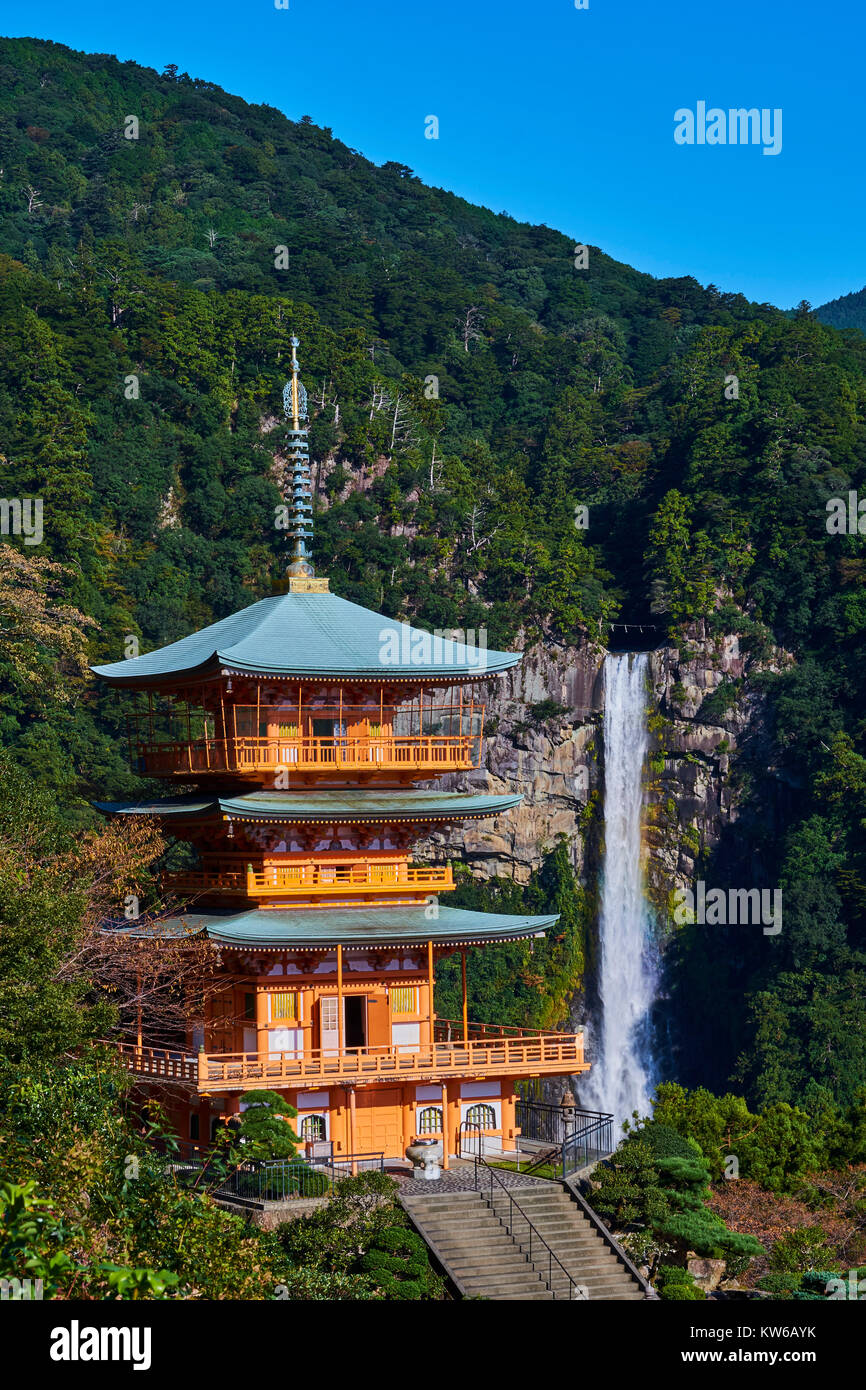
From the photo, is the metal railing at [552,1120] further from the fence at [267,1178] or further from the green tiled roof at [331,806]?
the green tiled roof at [331,806]

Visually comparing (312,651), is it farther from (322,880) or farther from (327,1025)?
(327,1025)

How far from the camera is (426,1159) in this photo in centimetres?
2747

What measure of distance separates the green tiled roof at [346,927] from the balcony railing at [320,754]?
2.43 m

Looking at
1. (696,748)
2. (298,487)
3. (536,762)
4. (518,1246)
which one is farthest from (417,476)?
(518,1246)

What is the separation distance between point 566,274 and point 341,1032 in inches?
3681

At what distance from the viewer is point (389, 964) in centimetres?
3070

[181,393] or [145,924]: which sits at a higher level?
[181,393]

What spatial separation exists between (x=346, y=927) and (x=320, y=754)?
3.30 meters

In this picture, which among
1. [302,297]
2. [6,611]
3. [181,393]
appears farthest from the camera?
[302,297]

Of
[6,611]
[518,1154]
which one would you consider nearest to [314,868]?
[518,1154]

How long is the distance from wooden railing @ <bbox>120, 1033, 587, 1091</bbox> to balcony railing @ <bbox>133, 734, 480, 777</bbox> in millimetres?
4703

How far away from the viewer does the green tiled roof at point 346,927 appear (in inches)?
1111

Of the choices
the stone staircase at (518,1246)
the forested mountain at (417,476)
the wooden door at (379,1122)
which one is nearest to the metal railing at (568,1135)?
the stone staircase at (518,1246)

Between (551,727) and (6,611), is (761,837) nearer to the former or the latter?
(551,727)
